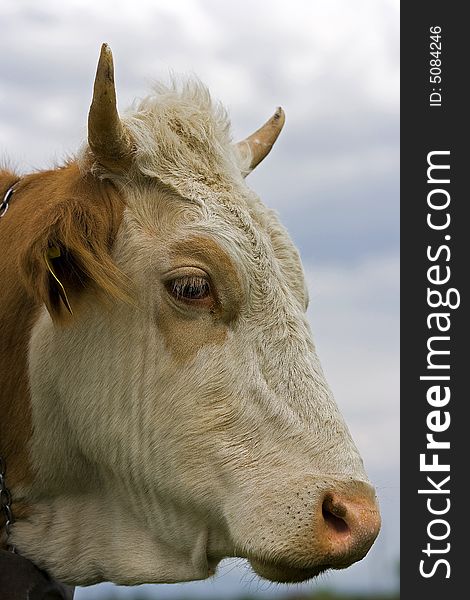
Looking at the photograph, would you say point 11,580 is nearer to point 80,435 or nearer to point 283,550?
point 80,435

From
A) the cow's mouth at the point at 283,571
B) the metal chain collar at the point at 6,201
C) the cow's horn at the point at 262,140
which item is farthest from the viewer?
the cow's horn at the point at 262,140

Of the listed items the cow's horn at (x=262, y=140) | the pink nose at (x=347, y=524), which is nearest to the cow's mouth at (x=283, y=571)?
the pink nose at (x=347, y=524)

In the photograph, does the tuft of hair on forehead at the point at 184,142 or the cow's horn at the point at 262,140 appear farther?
the cow's horn at the point at 262,140

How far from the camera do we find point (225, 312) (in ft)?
15.0

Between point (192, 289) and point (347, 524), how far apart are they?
3.93ft

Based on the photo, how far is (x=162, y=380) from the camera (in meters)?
4.62

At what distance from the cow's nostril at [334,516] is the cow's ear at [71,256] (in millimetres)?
1258

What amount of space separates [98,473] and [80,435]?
22 cm

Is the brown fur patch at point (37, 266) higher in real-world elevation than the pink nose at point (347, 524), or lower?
higher

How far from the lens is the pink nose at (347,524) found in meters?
4.16

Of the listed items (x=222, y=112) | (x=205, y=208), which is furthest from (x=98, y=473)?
(x=222, y=112)

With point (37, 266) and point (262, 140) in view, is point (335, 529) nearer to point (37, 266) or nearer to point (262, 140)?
point (37, 266)

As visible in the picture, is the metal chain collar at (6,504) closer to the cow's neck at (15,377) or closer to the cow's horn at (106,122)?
the cow's neck at (15,377)

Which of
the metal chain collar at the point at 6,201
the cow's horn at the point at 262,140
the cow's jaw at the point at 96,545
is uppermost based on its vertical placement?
the cow's horn at the point at 262,140
